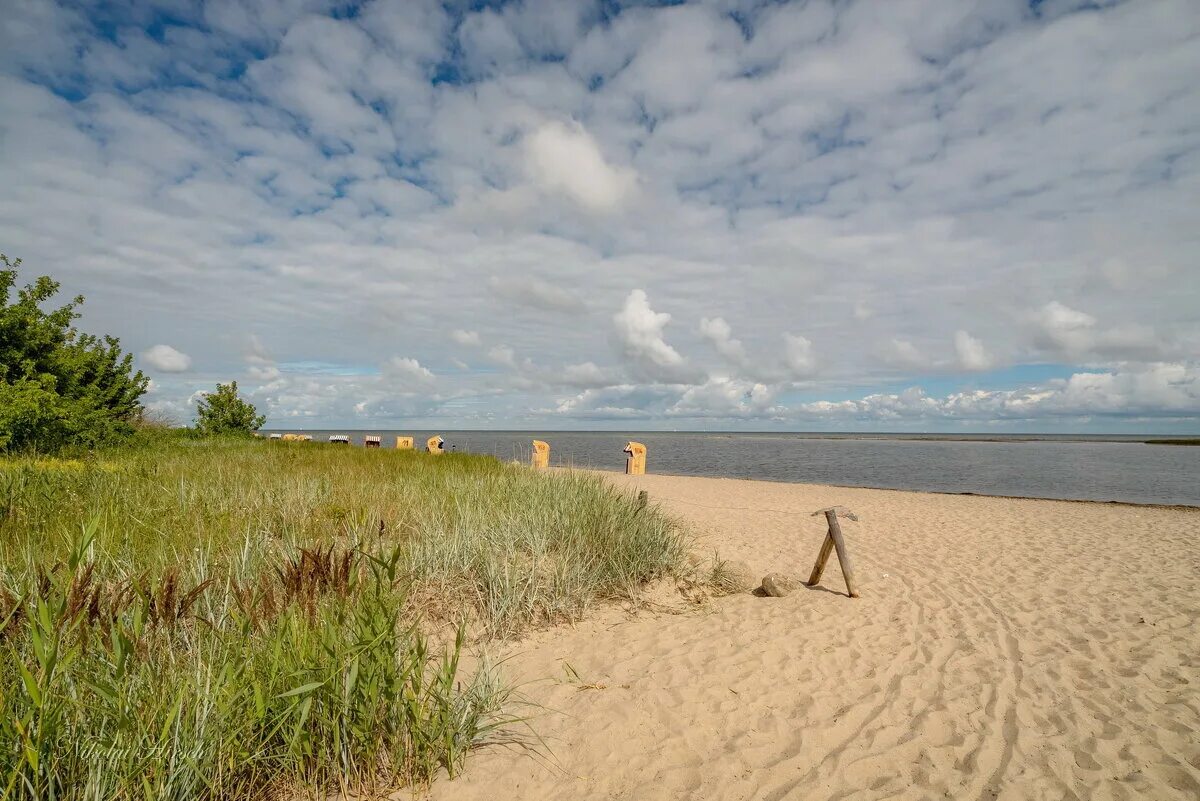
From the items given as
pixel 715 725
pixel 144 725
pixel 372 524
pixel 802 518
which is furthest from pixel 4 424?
pixel 802 518

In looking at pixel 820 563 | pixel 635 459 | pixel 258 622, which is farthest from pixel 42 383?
pixel 635 459

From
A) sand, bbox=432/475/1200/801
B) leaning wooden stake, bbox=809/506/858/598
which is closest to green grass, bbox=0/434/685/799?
sand, bbox=432/475/1200/801

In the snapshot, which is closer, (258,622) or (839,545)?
(258,622)

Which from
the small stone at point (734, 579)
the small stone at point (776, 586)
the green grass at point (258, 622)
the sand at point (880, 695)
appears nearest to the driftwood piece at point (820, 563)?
the sand at point (880, 695)

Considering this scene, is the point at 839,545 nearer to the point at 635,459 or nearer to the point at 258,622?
the point at 258,622

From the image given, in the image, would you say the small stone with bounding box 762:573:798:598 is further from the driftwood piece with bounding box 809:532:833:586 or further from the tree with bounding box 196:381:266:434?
the tree with bounding box 196:381:266:434

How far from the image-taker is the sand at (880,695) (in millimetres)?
3635

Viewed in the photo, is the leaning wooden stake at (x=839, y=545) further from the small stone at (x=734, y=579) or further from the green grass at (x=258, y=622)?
the green grass at (x=258, y=622)

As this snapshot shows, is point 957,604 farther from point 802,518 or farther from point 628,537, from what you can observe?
point 802,518

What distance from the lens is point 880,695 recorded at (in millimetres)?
4750

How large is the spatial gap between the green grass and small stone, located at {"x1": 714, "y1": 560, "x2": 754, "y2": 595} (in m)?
0.61

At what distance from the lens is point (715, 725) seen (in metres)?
4.23

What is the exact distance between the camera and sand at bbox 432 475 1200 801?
3.63 m

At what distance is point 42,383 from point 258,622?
40.4 ft
